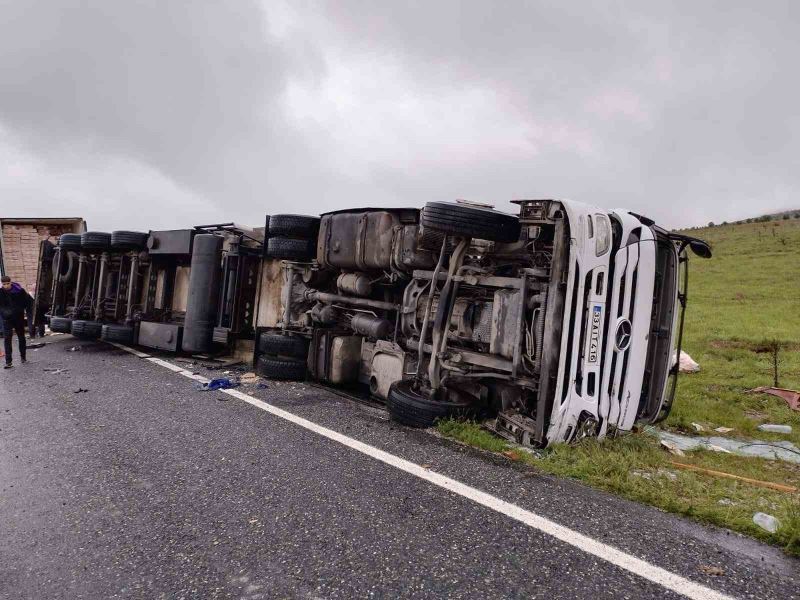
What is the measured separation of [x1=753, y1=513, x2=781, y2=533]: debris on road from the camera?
2.38 m

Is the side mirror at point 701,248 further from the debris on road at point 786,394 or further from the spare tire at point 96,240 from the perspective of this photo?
the spare tire at point 96,240

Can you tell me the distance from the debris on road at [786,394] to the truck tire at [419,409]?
179 inches

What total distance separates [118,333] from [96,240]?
77.7 inches

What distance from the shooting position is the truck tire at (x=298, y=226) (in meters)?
6.00

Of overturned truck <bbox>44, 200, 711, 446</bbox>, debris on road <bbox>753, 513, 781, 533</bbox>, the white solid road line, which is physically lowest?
the white solid road line

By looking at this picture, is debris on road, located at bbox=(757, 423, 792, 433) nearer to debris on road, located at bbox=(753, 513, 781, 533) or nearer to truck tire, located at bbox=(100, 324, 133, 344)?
debris on road, located at bbox=(753, 513, 781, 533)

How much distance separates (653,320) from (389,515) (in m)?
3.19

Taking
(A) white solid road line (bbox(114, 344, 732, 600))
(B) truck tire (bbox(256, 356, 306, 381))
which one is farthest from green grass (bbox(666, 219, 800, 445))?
(B) truck tire (bbox(256, 356, 306, 381))

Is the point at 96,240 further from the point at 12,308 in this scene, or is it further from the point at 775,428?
the point at 775,428

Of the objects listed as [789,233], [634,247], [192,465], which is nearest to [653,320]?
[634,247]

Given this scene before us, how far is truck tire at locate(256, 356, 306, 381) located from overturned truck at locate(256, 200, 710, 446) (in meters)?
0.61

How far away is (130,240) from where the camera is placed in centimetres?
826

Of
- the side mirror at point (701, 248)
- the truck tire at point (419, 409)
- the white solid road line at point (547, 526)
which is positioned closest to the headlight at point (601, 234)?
the side mirror at point (701, 248)

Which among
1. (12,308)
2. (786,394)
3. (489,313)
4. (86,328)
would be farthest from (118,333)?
(786,394)
